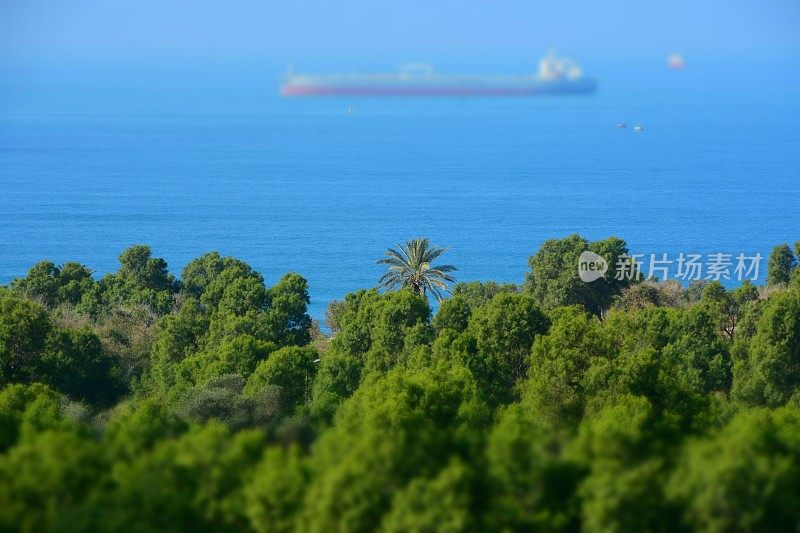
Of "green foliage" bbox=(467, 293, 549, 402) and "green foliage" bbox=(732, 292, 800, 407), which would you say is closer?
"green foliage" bbox=(732, 292, 800, 407)

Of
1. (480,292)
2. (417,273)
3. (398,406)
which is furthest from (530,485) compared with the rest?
(480,292)

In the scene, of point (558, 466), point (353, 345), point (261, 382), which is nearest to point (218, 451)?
point (558, 466)

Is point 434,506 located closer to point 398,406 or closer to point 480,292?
point 398,406

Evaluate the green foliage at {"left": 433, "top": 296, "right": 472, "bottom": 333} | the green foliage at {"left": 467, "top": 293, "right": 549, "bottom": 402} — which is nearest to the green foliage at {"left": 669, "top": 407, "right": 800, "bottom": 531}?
the green foliage at {"left": 467, "top": 293, "right": 549, "bottom": 402}

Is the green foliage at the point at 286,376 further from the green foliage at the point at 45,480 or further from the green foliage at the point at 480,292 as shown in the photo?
the green foliage at the point at 480,292

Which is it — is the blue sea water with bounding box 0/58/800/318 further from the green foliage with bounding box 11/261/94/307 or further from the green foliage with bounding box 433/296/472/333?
the green foliage with bounding box 433/296/472/333
